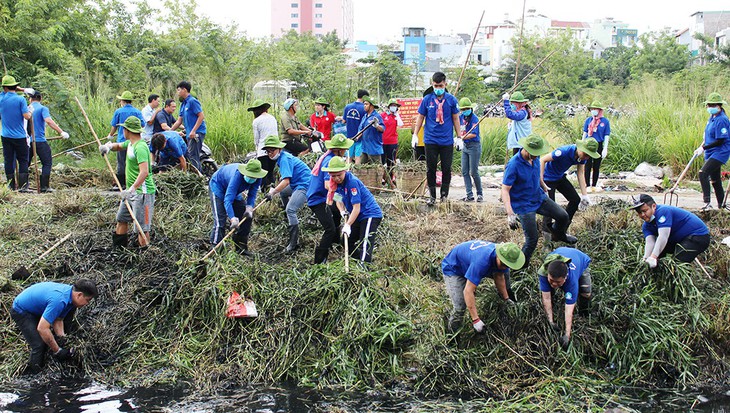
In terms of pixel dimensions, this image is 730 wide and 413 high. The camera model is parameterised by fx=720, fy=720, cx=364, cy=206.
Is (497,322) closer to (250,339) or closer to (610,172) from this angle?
(250,339)

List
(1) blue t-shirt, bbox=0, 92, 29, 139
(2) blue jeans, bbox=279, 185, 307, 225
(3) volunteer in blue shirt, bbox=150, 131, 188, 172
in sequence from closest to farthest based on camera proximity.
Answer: (2) blue jeans, bbox=279, 185, 307, 225
(3) volunteer in blue shirt, bbox=150, 131, 188, 172
(1) blue t-shirt, bbox=0, 92, 29, 139

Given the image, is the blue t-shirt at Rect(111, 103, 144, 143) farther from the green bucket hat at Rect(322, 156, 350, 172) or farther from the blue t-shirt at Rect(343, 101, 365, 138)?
the green bucket hat at Rect(322, 156, 350, 172)

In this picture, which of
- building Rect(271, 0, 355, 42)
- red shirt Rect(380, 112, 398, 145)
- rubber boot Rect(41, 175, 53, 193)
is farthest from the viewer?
building Rect(271, 0, 355, 42)

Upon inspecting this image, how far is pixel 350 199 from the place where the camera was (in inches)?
305

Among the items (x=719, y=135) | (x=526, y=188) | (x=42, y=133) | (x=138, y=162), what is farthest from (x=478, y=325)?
(x=42, y=133)

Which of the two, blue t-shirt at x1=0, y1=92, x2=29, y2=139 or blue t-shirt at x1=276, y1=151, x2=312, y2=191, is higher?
blue t-shirt at x1=0, y1=92, x2=29, y2=139

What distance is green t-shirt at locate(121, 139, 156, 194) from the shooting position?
784 centimetres

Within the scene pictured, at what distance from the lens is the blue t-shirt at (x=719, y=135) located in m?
9.50

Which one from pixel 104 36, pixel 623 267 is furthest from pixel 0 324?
pixel 104 36

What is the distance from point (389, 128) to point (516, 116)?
8.13ft

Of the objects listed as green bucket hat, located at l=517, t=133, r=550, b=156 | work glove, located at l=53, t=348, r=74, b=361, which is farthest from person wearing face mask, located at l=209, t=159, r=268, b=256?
green bucket hat, located at l=517, t=133, r=550, b=156

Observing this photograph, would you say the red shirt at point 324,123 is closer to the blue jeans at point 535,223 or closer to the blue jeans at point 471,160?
the blue jeans at point 471,160

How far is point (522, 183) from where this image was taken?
24.4ft

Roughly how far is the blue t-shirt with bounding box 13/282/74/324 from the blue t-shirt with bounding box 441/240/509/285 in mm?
3486
